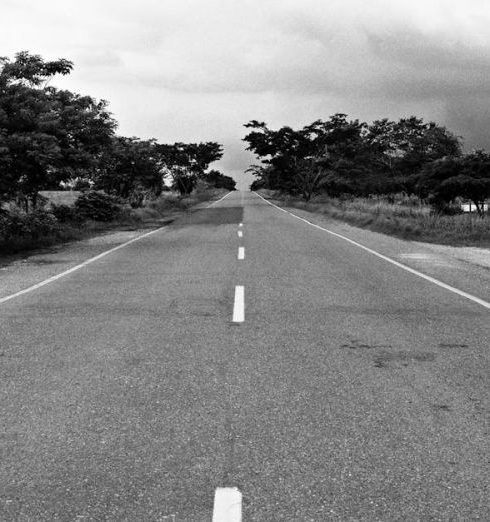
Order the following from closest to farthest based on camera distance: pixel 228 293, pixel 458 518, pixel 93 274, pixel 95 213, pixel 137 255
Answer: pixel 458 518 < pixel 228 293 < pixel 93 274 < pixel 137 255 < pixel 95 213

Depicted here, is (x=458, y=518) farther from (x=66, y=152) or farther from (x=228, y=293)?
(x=66, y=152)

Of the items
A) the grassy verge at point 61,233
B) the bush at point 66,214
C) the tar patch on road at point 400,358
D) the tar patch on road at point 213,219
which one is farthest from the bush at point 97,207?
the tar patch on road at point 400,358

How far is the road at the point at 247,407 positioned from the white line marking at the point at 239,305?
0.06m

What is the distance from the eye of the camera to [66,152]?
16125 millimetres

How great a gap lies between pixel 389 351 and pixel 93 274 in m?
6.98

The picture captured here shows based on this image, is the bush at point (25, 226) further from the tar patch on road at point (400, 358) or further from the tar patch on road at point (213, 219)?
the tar patch on road at point (400, 358)

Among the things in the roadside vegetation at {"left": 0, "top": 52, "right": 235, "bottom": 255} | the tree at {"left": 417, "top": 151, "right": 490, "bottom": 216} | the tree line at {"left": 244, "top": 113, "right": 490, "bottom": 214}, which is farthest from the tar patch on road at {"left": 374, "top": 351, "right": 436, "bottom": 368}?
the tree line at {"left": 244, "top": 113, "right": 490, "bottom": 214}

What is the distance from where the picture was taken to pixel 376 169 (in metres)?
55.1

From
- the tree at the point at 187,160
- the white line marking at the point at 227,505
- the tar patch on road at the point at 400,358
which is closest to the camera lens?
the white line marking at the point at 227,505

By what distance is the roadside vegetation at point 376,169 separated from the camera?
3081 centimetres

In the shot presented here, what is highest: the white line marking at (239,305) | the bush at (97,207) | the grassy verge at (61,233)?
the bush at (97,207)

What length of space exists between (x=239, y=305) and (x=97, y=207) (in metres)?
22.0

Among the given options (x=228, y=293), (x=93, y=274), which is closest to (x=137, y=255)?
(x=93, y=274)

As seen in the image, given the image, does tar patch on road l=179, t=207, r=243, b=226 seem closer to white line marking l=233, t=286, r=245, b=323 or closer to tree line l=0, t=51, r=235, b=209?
tree line l=0, t=51, r=235, b=209
